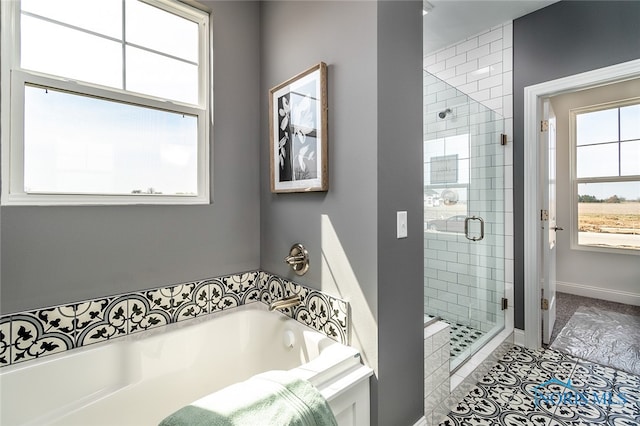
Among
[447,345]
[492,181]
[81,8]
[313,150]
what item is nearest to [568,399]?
[447,345]

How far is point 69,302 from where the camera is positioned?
50.6 inches

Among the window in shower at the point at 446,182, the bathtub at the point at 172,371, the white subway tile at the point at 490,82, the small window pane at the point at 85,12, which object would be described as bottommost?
the bathtub at the point at 172,371

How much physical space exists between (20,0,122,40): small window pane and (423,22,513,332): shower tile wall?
1.81 meters

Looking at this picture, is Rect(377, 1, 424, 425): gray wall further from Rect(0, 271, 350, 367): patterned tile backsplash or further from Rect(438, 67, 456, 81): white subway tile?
Rect(438, 67, 456, 81): white subway tile

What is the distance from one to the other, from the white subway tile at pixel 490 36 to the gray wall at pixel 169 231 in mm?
2053

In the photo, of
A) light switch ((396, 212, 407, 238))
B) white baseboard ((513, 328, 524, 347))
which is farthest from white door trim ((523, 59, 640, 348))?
light switch ((396, 212, 407, 238))

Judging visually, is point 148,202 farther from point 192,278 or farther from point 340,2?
point 340,2

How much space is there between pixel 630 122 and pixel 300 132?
4.16 m

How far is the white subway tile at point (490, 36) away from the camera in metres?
2.59

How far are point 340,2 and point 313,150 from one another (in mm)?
667

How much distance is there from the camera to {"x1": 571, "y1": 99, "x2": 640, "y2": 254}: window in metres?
3.42

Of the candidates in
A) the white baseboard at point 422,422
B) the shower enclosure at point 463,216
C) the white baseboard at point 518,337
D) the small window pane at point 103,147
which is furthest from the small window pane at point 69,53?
the white baseboard at point 518,337

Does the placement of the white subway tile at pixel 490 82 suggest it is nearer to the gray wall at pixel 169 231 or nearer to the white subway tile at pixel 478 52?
the white subway tile at pixel 478 52

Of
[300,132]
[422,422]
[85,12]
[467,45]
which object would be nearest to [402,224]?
[300,132]
